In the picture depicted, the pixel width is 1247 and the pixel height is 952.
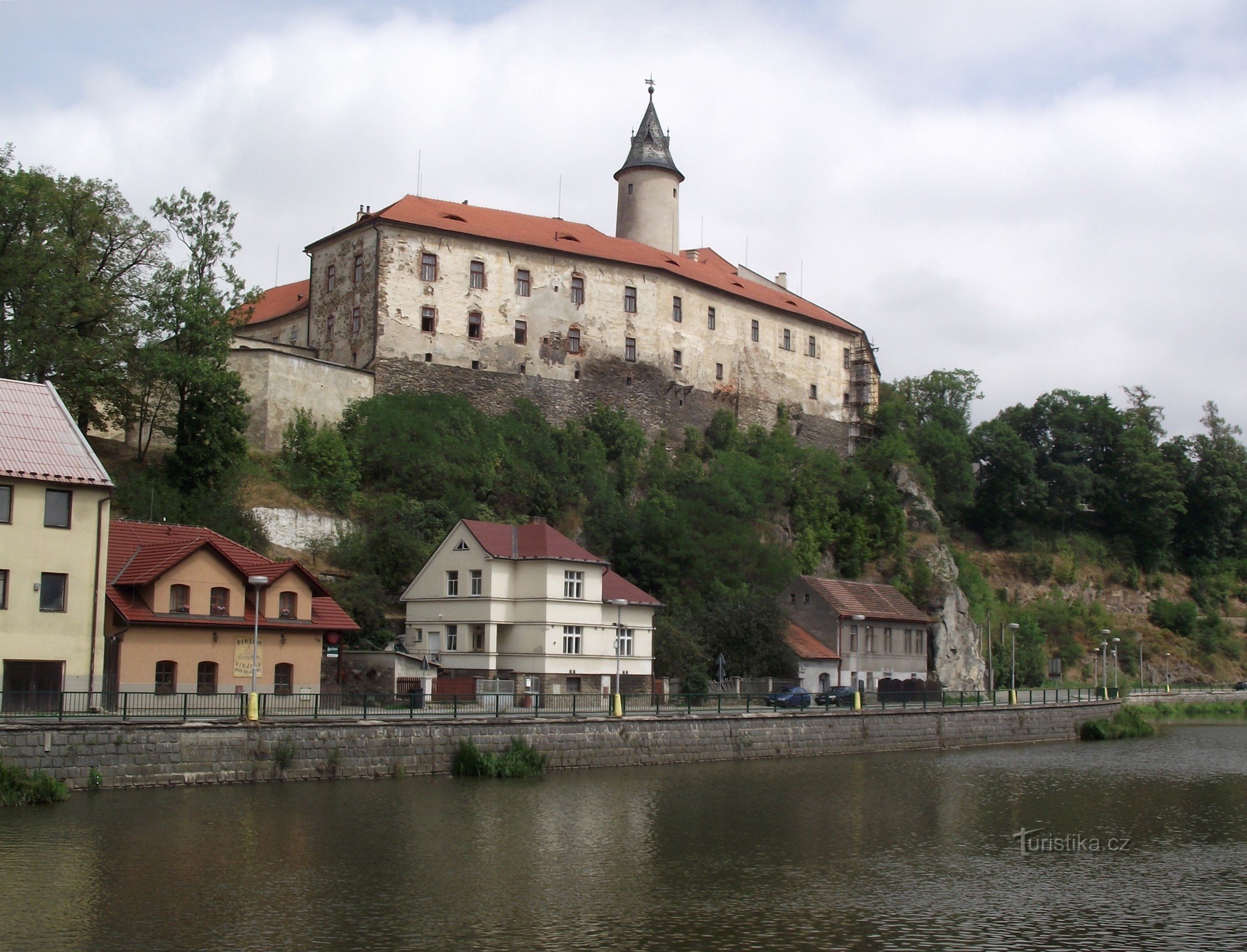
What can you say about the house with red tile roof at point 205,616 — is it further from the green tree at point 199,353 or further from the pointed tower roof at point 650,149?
the pointed tower roof at point 650,149

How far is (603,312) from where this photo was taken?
69.9m

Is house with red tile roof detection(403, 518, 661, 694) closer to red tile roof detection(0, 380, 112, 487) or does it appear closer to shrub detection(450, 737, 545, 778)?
shrub detection(450, 737, 545, 778)

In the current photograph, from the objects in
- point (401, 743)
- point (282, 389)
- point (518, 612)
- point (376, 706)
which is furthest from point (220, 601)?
point (282, 389)

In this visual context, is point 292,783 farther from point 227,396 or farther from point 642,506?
point 642,506

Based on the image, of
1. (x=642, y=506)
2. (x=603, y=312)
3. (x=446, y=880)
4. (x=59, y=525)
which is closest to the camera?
(x=446, y=880)

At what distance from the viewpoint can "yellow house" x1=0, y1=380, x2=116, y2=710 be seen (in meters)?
31.3

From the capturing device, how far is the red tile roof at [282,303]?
238 feet

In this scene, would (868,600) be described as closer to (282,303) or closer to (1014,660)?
(1014,660)

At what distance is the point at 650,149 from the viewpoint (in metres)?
79.9

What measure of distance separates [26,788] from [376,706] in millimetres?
9257

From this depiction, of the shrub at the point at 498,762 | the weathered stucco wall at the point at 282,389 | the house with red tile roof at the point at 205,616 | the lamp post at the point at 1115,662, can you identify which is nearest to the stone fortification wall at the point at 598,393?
the weathered stucco wall at the point at 282,389

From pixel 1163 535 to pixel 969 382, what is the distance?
19130 mm

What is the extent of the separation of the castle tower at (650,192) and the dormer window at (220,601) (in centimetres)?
4743

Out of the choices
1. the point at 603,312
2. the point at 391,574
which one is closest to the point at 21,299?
the point at 391,574
